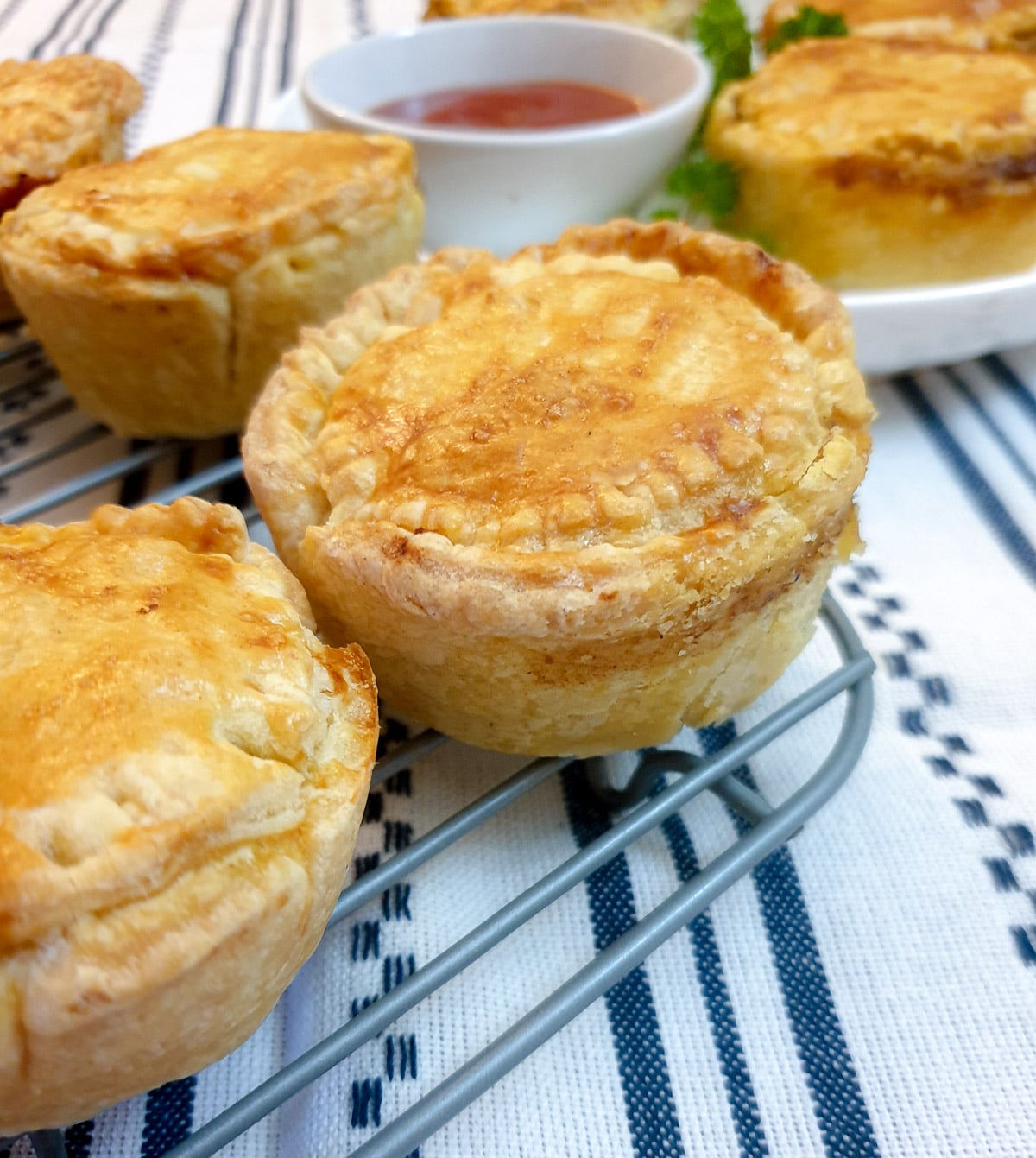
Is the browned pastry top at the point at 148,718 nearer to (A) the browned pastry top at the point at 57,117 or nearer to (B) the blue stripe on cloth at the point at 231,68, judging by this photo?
(A) the browned pastry top at the point at 57,117

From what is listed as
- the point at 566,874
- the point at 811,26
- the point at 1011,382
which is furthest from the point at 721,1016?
the point at 811,26

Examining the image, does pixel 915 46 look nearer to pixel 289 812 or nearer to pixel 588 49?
pixel 588 49

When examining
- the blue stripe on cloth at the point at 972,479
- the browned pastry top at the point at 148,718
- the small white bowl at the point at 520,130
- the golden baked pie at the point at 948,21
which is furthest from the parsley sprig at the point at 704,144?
the browned pastry top at the point at 148,718

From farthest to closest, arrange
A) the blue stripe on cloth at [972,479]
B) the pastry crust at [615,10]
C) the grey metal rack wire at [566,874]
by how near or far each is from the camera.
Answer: the pastry crust at [615,10] → the blue stripe on cloth at [972,479] → the grey metal rack wire at [566,874]

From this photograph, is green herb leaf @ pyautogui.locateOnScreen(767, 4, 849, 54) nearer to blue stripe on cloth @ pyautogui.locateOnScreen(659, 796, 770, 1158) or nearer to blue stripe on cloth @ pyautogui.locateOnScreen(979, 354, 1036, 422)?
blue stripe on cloth @ pyautogui.locateOnScreen(979, 354, 1036, 422)

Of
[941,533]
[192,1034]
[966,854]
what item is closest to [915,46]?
[941,533]

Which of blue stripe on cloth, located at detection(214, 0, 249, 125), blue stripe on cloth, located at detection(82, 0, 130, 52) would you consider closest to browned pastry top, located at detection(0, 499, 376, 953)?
blue stripe on cloth, located at detection(214, 0, 249, 125)
